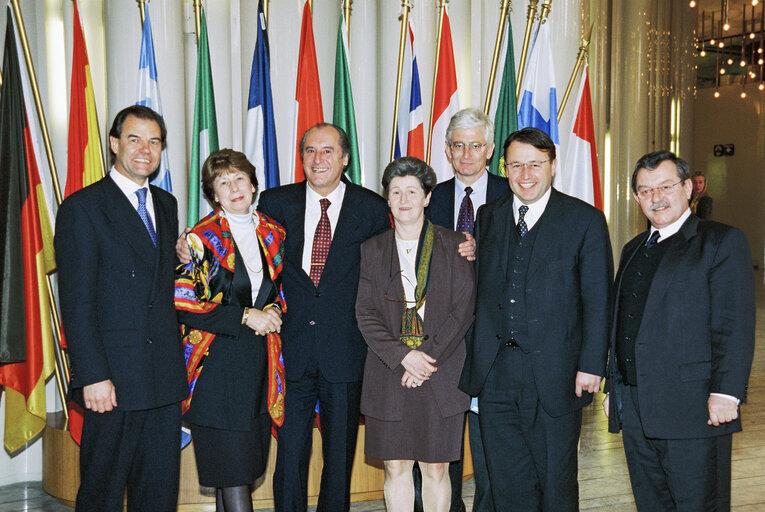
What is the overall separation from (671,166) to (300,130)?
2.41m

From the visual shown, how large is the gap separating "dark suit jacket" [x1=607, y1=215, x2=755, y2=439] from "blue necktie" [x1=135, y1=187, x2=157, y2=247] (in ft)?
6.20

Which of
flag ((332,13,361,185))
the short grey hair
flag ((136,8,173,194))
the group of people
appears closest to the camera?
the group of people

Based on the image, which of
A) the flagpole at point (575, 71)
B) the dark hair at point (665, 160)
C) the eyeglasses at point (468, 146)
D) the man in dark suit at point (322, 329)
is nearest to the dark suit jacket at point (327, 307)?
the man in dark suit at point (322, 329)

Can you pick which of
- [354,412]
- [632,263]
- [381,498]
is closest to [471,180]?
[632,263]

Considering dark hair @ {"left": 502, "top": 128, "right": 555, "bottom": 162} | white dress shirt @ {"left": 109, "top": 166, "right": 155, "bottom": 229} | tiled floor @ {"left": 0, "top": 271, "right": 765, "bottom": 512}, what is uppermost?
dark hair @ {"left": 502, "top": 128, "right": 555, "bottom": 162}

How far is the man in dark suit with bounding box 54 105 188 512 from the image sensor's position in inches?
100

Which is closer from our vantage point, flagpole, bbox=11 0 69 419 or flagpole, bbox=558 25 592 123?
flagpole, bbox=11 0 69 419

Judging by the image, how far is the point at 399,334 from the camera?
2.85 meters

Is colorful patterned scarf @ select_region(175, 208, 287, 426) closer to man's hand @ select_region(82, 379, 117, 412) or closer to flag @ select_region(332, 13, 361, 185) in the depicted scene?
man's hand @ select_region(82, 379, 117, 412)

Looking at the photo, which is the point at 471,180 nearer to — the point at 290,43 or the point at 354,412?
the point at 354,412

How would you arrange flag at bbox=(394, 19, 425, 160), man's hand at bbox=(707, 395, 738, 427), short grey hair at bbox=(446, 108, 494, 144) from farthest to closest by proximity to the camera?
1. flag at bbox=(394, 19, 425, 160)
2. short grey hair at bbox=(446, 108, 494, 144)
3. man's hand at bbox=(707, 395, 738, 427)

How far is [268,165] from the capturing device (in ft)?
14.1

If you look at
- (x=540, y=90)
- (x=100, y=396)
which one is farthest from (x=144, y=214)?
(x=540, y=90)

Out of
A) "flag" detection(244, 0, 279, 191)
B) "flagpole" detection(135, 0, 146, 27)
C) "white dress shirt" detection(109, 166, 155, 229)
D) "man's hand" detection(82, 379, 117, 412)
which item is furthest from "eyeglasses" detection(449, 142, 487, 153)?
"flagpole" detection(135, 0, 146, 27)
